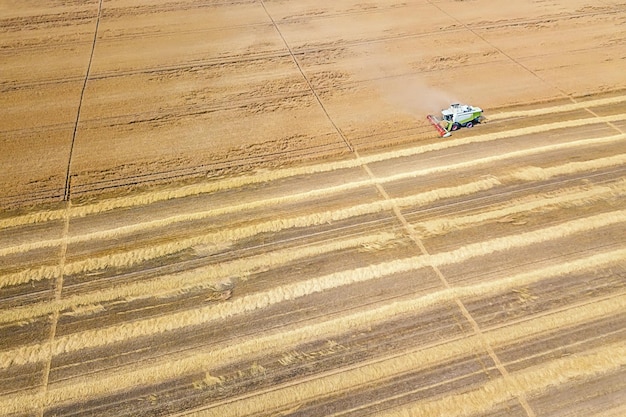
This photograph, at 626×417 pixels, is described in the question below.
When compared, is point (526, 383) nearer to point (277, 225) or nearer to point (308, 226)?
point (308, 226)

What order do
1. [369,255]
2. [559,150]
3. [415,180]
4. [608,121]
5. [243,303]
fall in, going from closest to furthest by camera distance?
[243,303]
[369,255]
[415,180]
[559,150]
[608,121]

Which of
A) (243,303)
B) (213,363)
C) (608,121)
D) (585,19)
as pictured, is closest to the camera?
(213,363)

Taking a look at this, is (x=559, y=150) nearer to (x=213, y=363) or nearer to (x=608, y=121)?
(x=608, y=121)

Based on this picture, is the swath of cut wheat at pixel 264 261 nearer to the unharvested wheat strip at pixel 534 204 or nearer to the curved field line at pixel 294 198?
the unharvested wheat strip at pixel 534 204

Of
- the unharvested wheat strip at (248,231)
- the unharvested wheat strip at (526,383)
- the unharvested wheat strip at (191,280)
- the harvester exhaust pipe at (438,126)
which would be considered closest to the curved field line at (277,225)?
the unharvested wheat strip at (248,231)

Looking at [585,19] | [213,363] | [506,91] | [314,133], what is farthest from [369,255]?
[585,19]

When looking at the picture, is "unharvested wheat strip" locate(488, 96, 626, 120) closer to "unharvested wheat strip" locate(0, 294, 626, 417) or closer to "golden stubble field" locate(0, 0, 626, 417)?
"golden stubble field" locate(0, 0, 626, 417)

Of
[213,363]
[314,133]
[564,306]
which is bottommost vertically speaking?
[564,306]
